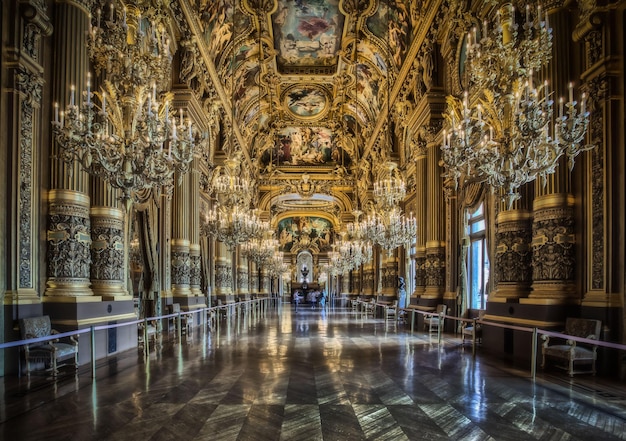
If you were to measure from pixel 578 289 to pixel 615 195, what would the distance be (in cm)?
180

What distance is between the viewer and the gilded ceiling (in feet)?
62.9

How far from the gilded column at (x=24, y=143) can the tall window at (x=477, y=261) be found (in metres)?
10.7

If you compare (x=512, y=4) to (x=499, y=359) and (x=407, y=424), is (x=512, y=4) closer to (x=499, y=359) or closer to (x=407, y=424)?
(x=499, y=359)

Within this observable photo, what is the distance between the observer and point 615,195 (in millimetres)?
8328

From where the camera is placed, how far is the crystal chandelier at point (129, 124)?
22.9 feet

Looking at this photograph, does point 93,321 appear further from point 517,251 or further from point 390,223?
point 390,223

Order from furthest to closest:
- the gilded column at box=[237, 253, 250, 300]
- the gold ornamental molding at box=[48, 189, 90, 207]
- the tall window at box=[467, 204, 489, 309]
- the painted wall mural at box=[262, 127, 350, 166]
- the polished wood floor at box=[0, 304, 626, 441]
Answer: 1. the painted wall mural at box=[262, 127, 350, 166]
2. the gilded column at box=[237, 253, 250, 300]
3. the tall window at box=[467, 204, 489, 309]
4. the gold ornamental molding at box=[48, 189, 90, 207]
5. the polished wood floor at box=[0, 304, 626, 441]

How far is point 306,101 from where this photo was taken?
30625 millimetres

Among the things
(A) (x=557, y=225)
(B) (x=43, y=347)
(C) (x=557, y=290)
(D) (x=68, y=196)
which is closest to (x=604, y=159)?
(A) (x=557, y=225)

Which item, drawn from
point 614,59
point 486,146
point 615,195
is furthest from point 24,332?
point 614,59

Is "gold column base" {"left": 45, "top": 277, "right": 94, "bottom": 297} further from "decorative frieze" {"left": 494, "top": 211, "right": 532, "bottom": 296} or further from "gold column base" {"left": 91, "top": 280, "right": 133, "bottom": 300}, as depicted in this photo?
"decorative frieze" {"left": 494, "top": 211, "right": 532, "bottom": 296}

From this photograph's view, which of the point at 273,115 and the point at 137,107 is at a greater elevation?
the point at 273,115

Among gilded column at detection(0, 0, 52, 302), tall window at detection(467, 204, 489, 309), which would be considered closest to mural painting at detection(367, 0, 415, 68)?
tall window at detection(467, 204, 489, 309)

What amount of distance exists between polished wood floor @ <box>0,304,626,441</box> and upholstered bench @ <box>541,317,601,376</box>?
33cm
